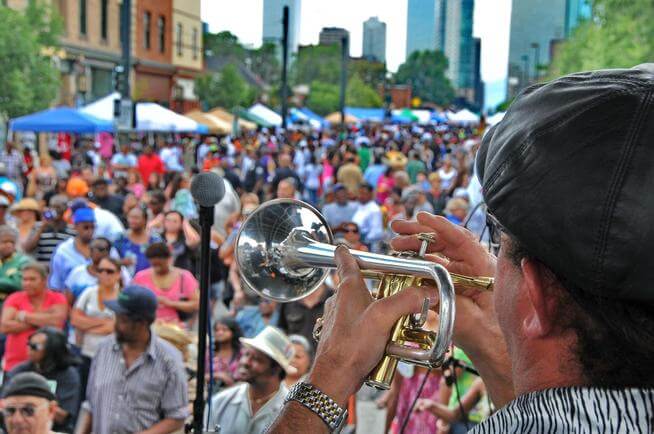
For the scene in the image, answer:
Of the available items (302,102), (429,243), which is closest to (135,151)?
(429,243)

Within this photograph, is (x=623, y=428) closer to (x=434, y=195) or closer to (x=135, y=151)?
(x=434, y=195)

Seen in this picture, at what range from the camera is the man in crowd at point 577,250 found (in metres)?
1.08

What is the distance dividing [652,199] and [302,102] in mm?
60883

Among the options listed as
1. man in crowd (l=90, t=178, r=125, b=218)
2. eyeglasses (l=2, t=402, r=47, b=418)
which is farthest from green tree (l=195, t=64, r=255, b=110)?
eyeglasses (l=2, t=402, r=47, b=418)

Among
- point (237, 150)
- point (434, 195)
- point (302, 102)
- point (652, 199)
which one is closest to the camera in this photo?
point (652, 199)

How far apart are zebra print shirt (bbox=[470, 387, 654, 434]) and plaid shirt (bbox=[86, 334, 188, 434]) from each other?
4.08 m

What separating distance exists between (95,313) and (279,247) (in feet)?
14.4

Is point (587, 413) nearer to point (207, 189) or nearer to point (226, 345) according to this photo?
point (207, 189)

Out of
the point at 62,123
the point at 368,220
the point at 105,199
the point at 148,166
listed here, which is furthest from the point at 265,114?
the point at 368,220

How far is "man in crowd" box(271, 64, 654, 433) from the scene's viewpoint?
1.08 meters

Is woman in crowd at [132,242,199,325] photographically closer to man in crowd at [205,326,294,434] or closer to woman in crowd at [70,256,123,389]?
woman in crowd at [70,256,123,389]

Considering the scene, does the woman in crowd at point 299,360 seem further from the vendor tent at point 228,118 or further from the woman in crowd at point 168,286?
the vendor tent at point 228,118

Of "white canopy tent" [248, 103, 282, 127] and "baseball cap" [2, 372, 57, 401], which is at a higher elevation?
"white canopy tent" [248, 103, 282, 127]

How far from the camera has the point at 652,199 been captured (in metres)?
1.06
